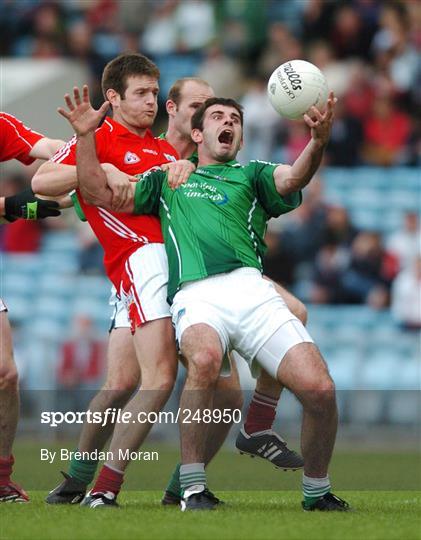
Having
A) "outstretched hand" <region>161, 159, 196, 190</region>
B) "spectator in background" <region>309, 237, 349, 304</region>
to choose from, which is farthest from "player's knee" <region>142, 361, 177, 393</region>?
"spectator in background" <region>309, 237, 349, 304</region>

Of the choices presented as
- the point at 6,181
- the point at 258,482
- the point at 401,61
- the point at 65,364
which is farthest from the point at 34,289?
the point at 258,482

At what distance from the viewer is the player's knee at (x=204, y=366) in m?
8.28

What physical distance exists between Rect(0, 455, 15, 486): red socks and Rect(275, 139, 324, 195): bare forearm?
2.50 metres

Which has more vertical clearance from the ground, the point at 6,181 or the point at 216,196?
the point at 216,196

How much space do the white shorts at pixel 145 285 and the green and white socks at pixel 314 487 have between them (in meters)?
1.31

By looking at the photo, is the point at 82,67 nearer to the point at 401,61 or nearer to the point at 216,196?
the point at 401,61

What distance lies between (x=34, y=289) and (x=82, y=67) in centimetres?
477

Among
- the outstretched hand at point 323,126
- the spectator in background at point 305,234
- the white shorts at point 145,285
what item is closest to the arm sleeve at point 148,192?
the white shorts at point 145,285

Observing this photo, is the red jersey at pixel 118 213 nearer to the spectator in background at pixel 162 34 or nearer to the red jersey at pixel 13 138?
the red jersey at pixel 13 138

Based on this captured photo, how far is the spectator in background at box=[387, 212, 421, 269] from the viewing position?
17.5m

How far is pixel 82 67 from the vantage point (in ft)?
75.5

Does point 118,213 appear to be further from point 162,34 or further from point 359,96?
point 162,34

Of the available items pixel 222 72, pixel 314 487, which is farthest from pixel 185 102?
pixel 222 72

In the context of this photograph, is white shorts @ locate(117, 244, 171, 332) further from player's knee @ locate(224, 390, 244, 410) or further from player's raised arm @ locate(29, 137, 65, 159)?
player's raised arm @ locate(29, 137, 65, 159)
